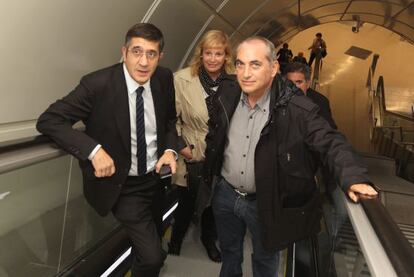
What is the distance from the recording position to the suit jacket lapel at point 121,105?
2252 millimetres

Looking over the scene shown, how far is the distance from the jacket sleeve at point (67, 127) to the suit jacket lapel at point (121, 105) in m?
0.18

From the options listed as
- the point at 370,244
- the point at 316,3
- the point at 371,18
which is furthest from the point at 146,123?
the point at 371,18

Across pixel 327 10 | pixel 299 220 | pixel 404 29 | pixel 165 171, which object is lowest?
pixel 299 220

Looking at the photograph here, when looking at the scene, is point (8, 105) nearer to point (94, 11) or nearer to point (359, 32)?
point (94, 11)

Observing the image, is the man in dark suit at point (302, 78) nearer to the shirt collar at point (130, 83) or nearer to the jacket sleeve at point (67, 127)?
the shirt collar at point (130, 83)

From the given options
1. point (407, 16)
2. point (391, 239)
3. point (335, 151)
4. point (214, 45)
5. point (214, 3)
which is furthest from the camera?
point (407, 16)

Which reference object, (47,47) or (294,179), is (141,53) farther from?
(294,179)

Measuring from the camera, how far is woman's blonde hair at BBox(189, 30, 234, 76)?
120 inches

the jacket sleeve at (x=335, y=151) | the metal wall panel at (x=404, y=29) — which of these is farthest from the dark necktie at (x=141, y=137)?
the metal wall panel at (x=404, y=29)

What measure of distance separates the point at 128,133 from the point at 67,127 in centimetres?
33

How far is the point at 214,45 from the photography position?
120 inches

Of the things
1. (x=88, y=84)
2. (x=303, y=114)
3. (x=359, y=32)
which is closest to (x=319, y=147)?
(x=303, y=114)

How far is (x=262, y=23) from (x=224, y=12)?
373 cm

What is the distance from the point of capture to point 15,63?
2441 millimetres
